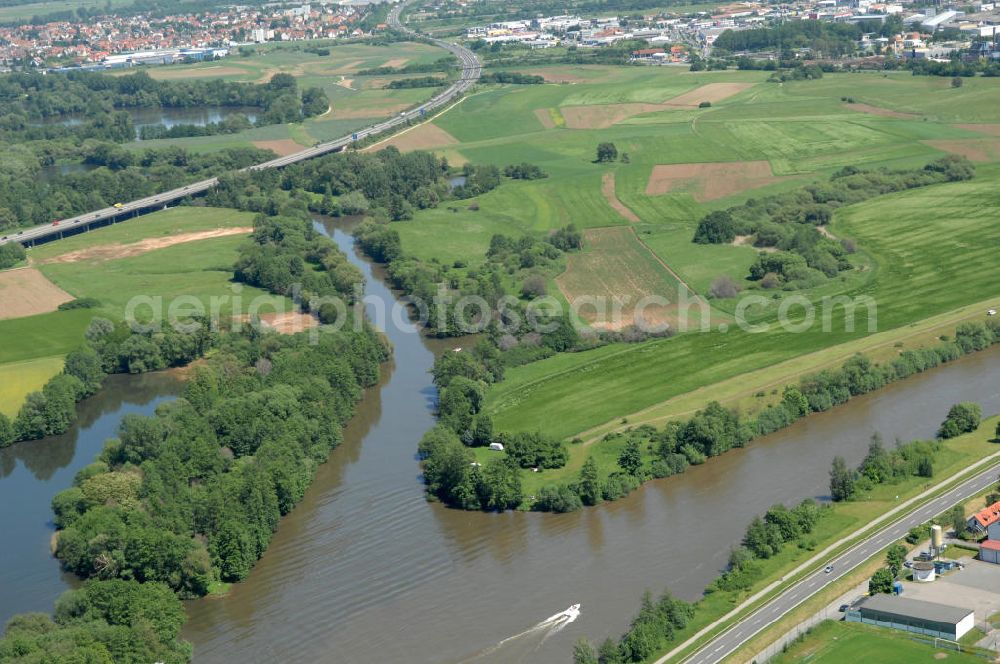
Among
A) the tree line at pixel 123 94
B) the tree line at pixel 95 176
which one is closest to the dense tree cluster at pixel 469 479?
the tree line at pixel 95 176

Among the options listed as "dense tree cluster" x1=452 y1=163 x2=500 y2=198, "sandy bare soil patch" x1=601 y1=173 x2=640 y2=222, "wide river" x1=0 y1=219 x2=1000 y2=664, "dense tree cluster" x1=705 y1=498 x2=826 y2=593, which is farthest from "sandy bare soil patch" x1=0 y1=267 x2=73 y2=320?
"dense tree cluster" x1=705 y1=498 x2=826 y2=593

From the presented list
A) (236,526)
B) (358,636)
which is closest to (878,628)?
(358,636)

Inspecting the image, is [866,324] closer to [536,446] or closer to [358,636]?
[536,446]

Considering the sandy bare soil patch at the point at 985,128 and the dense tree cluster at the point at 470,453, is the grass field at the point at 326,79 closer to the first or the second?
the sandy bare soil patch at the point at 985,128

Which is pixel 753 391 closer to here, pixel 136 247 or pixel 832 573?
Result: pixel 832 573

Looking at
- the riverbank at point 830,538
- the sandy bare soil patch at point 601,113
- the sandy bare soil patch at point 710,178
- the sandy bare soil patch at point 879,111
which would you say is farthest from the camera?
the sandy bare soil patch at point 601,113
